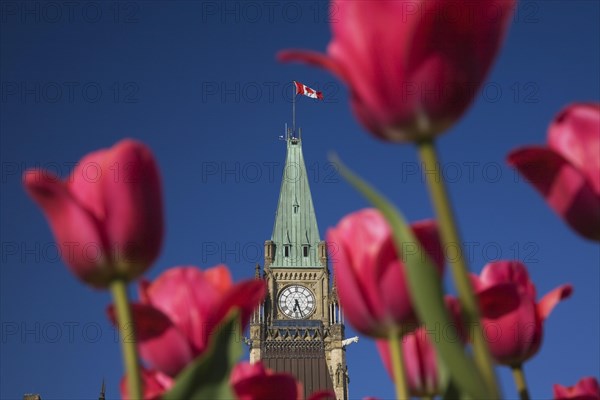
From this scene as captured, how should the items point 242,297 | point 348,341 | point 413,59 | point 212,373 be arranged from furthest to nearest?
point 348,341 < point 242,297 < point 212,373 < point 413,59

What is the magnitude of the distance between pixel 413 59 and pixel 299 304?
61.1m

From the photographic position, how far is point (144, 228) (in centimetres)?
150

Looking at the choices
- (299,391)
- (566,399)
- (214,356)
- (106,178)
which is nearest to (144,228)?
(106,178)

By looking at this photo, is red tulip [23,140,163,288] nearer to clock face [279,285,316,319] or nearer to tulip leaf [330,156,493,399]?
tulip leaf [330,156,493,399]

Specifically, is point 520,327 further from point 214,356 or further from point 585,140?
point 214,356

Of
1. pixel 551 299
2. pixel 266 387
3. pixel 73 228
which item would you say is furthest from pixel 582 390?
pixel 73 228

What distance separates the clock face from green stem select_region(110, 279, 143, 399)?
6010cm

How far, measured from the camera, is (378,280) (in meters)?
1.60

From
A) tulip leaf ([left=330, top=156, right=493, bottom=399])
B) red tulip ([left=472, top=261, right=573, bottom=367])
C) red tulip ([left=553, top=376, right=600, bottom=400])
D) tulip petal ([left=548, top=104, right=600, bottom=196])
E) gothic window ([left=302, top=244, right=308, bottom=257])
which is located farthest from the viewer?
gothic window ([left=302, top=244, right=308, bottom=257])

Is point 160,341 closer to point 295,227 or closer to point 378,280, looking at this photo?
point 378,280

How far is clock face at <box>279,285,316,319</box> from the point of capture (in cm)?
6109

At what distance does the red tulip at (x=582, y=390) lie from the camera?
186 centimetres

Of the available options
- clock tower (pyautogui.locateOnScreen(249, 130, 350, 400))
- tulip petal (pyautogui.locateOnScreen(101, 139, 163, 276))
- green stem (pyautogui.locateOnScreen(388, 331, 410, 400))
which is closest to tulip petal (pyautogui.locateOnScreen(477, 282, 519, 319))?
green stem (pyautogui.locateOnScreen(388, 331, 410, 400))

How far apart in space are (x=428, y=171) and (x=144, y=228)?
587mm
